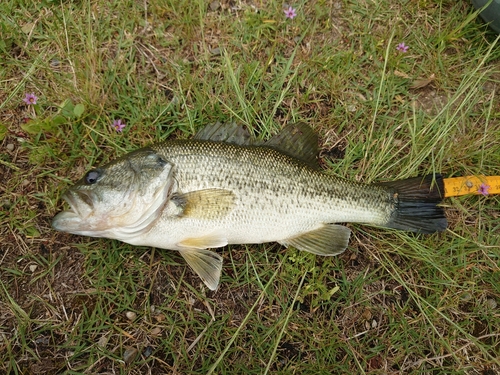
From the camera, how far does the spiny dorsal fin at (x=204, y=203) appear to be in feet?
8.76

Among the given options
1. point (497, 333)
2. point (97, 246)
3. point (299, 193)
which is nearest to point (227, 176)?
point (299, 193)

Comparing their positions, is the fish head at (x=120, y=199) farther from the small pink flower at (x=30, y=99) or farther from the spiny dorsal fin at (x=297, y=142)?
the small pink flower at (x=30, y=99)

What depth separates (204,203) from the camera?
2.68 meters

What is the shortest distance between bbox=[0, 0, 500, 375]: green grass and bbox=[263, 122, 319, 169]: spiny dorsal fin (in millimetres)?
252

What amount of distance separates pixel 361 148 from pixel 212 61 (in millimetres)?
1554

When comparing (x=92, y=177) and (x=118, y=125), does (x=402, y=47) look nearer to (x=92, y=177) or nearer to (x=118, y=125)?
(x=118, y=125)

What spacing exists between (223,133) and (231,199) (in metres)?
0.56

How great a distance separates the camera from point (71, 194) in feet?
8.59

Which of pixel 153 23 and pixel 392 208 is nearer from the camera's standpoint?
pixel 392 208

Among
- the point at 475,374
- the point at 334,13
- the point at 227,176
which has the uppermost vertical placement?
the point at 334,13

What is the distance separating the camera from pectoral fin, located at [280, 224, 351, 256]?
298 cm

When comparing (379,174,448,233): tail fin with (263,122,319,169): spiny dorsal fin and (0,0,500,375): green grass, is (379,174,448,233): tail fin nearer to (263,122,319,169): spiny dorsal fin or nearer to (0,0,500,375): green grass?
(0,0,500,375): green grass

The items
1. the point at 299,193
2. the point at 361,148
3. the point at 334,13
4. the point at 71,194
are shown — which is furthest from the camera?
the point at 334,13

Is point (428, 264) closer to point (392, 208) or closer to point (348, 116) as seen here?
point (392, 208)
